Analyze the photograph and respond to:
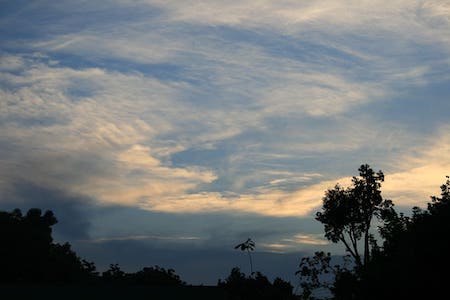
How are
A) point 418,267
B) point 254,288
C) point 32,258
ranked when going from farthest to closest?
point 32,258 < point 254,288 < point 418,267

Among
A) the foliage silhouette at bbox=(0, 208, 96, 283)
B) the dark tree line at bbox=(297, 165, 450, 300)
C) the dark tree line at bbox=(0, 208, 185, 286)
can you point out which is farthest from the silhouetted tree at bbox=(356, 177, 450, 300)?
the foliage silhouette at bbox=(0, 208, 96, 283)

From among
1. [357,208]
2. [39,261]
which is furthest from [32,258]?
[357,208]

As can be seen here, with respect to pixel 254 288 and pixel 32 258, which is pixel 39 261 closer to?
pixel 32 258

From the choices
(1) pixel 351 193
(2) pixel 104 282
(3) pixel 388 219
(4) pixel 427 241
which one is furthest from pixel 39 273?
(4) pixel 427 241

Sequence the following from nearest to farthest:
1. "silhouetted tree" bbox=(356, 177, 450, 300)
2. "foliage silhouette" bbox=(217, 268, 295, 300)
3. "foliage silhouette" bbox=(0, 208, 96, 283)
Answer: "silhouetted tree" bbox=(356, 177, 450, 300)
"foliage silhouette" bbox=(217, 268, 295, 300)
"foliage silhouette" bbox=(0, 208, 96, 283)

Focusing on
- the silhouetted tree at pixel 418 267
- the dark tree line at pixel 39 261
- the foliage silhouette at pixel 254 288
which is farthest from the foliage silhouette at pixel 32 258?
the silhouetted tree at pixel 418 267

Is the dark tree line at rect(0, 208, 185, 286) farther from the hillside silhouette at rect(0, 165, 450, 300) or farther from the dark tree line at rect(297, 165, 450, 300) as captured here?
the dark tree line at rect(297, 165, 450, 300)

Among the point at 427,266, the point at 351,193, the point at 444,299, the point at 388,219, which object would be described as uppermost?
the point at 351,193

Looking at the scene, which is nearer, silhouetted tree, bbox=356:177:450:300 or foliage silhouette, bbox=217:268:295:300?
silhouetted tree, bbox=356:177:450:300

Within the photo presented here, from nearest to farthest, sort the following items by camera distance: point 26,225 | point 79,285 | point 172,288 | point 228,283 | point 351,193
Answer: point 228,283 → point 79,285 → point 172,288 → point 351,193 → point 26,225

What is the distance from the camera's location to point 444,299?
2850cm

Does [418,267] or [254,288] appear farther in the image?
[254,288]

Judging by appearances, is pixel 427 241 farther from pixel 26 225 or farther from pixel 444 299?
pixel 26 225

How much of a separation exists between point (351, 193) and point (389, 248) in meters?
32.6
